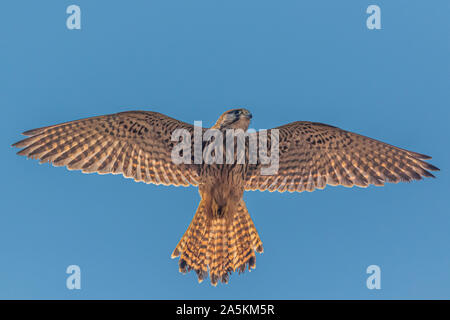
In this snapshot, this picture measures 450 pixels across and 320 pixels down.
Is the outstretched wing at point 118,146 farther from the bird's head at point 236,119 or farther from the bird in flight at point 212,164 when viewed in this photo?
the bird's head at point 236,119

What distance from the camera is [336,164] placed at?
7.50 meters

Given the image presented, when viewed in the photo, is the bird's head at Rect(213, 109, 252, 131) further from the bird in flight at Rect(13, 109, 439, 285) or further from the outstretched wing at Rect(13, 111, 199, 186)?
the outstretched wing at Rect(13, 111, 199, 186)

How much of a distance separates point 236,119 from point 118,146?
161 cm

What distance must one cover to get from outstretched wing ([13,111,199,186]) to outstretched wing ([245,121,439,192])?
1.13 meters

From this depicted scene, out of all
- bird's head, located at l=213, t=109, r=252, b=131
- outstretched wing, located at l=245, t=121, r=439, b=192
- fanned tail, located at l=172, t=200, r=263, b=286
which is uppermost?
bird's head, located at l=213, t=109, r=252, b=131

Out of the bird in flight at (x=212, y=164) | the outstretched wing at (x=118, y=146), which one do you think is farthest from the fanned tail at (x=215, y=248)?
the outstretched wing at (x=118, y=146)

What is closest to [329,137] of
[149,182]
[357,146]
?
[357,146]

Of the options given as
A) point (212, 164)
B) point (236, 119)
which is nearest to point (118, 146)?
point (212, 164)

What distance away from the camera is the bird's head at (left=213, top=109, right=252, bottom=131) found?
22.2 ft

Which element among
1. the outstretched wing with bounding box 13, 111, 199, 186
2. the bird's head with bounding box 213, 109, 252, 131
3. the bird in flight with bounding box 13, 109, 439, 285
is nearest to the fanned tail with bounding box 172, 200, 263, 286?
the bird in flight with bounding box 13, 109, 439, 285

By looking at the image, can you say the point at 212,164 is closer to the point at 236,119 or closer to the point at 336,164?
the point at 236,119

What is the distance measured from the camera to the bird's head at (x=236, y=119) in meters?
6.76

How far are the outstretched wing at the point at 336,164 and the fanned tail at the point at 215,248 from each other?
69cm

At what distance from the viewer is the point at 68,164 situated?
271 inches
